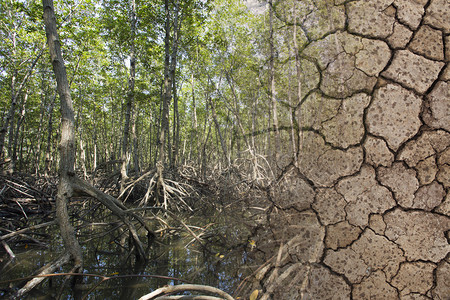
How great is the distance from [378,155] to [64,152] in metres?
2.16

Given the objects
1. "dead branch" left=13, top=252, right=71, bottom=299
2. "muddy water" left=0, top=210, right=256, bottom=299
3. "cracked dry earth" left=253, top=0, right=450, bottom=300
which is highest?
"cracked dry earth" left=253, top=0, right=450, bottom=300

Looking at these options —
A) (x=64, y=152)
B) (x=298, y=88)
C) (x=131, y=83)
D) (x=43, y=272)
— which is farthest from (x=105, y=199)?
(x=131, y=83)

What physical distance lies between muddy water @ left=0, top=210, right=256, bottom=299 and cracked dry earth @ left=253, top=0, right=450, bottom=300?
48 centimetres

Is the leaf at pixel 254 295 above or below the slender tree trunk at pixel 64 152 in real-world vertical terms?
below

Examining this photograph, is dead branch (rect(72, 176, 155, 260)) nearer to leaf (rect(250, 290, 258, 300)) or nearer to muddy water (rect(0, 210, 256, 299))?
muddy water (rect(0, 210, 256, 299))

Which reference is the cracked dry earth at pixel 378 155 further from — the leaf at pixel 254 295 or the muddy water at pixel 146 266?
the muddy water at pixel 146 266

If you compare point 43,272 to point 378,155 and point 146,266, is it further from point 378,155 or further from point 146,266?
point 378,155

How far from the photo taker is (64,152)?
200cm

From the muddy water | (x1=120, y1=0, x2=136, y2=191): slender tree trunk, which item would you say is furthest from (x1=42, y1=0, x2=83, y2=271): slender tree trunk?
(x1=120, y1=0, x2=136, y2=191): slender tree trunk

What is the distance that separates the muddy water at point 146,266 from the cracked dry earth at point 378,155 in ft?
A: 1.56

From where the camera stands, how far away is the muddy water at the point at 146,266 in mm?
1759

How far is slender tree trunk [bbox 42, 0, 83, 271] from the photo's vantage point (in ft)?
6.24

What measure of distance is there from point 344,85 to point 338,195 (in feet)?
1.13

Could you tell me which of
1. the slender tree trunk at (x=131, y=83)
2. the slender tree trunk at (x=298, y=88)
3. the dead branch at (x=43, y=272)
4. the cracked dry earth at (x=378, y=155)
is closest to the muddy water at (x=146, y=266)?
the dead branch at (x=43, y=272)
